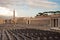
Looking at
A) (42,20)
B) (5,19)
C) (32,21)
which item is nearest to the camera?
(42,20)

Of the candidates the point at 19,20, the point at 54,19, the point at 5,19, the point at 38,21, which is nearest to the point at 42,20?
the point at 38,21

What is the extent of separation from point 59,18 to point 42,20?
34114 millimetres

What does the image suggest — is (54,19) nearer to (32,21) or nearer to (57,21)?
(57,21)

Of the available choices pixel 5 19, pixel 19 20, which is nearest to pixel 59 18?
pixel 19 20

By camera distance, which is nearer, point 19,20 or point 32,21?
point 32,21

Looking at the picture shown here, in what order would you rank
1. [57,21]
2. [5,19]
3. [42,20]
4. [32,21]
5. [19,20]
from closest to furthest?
[57,21] → [42,20] → [32,21] → [19,20] → [5,19]

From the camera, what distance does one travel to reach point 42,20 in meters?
92.0

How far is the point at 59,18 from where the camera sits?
5803 centimetres

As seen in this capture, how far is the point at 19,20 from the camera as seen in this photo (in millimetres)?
132625

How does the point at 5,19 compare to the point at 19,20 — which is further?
the point at 5,19

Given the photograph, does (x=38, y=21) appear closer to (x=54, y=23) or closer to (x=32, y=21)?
(x=32, y=21)

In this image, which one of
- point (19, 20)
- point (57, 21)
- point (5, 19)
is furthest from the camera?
point (5, 19)

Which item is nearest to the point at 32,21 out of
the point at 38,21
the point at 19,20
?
the point at 38,21

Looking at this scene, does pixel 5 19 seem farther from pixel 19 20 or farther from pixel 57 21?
pixel 57 21
